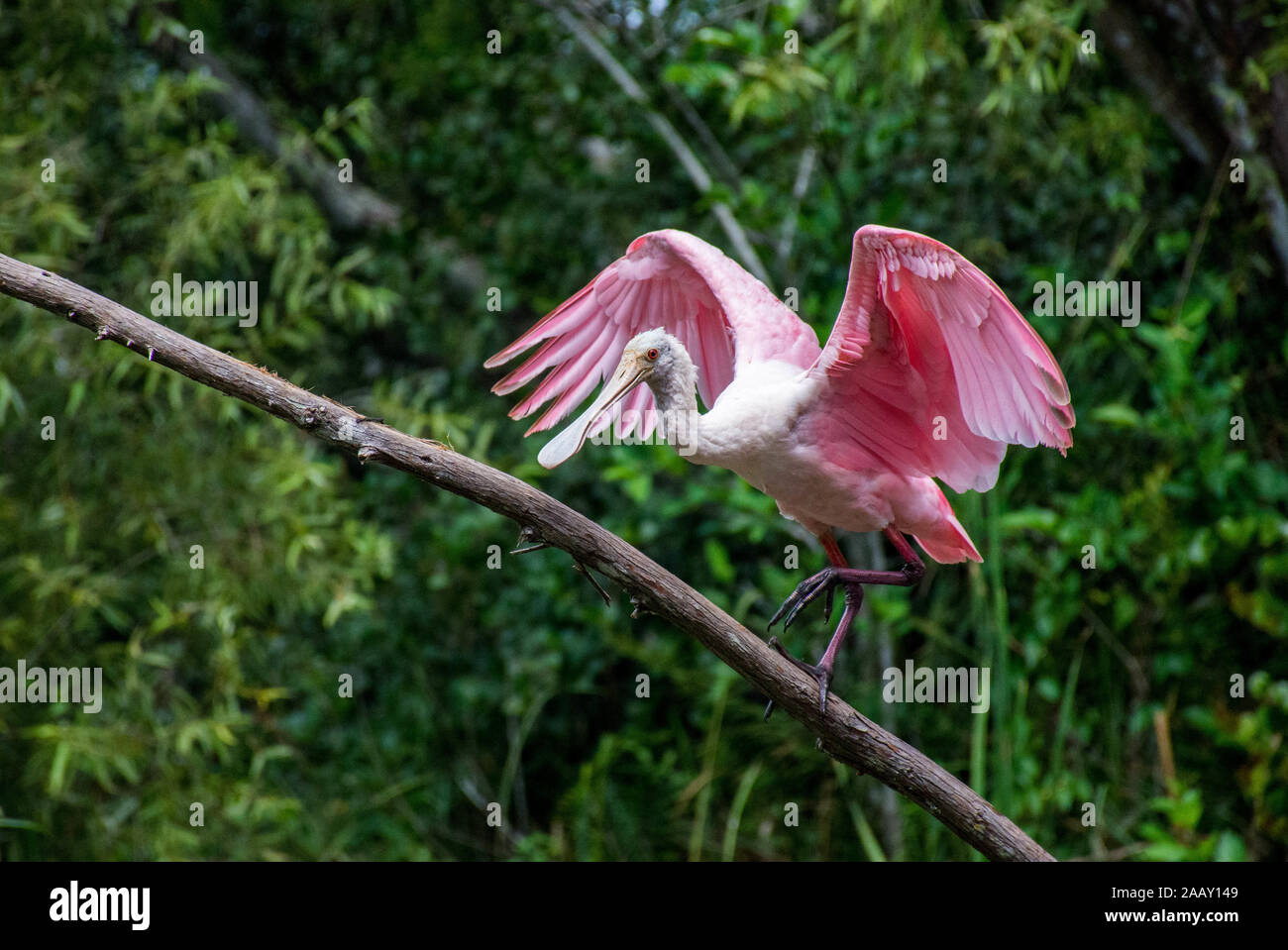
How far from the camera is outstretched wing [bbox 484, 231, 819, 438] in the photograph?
2467 mm

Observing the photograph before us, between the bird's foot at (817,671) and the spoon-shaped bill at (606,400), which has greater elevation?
the spoon-shaped bill at (606,400)

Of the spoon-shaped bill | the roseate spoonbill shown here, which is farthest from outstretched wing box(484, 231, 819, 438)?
the spoon-shaped bill

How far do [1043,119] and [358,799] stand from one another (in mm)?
3339

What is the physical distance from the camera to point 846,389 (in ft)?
7.54

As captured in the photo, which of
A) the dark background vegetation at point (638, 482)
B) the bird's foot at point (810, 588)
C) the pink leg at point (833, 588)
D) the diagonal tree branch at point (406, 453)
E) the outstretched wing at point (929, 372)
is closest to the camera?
the diagonal tree branch at point (406, 453)

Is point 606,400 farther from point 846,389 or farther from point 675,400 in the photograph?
point 846,389

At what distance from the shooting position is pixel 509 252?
16.0 feet

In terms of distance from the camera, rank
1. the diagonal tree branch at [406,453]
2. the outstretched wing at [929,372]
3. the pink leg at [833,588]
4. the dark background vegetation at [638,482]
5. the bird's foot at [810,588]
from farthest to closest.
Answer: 1. the dark background vegetation at [638,482]
2. the bird's foot at [810,588]
3. the pink leg at [833,588]
4. the outstretched wing at [929,372]
5. the diagonal tree branch at [406,453]

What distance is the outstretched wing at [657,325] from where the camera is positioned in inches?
97.1

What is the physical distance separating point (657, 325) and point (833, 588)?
0.66 metres

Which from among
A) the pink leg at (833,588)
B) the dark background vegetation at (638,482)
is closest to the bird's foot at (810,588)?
the pink leg at (833,588)

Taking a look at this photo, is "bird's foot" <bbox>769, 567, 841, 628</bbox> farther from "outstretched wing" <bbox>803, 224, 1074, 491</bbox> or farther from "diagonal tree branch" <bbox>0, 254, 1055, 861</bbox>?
"diagonal tree branch" <bbox>0, 254, 1055, 861</bbox>

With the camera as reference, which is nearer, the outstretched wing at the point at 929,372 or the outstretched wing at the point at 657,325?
the outstretched wing at the point at 929,372

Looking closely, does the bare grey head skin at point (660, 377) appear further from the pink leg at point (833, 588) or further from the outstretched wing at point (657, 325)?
the pink leg at point (833, 588)
